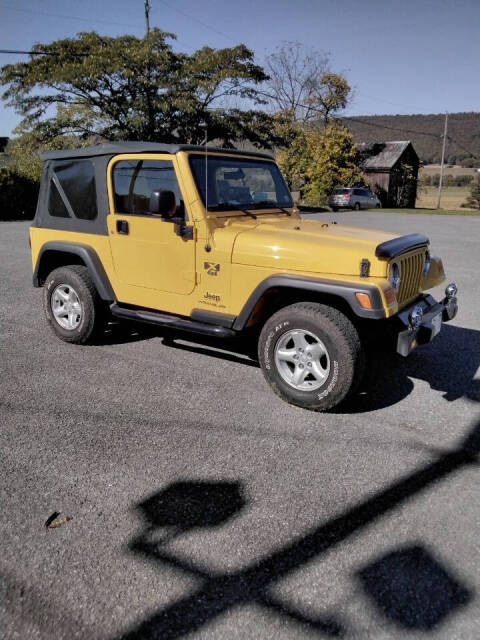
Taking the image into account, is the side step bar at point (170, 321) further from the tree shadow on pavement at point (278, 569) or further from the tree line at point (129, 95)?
the tree line at point (129, 95)

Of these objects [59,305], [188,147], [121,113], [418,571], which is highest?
[121,113]

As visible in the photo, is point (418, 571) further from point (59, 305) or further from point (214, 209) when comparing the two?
point (59, 305)

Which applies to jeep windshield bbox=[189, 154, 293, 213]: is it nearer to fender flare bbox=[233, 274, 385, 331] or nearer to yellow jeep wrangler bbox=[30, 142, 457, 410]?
yellow jeep wrangler bbox=[30, 142, 457, 410]

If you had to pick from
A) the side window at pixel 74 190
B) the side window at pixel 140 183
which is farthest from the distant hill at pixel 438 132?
the side window at pixel 140 183

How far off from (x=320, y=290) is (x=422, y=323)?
2.76 feet

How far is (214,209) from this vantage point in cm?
421

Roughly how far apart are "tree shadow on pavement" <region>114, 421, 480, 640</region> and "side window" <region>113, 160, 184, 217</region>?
2.42 m

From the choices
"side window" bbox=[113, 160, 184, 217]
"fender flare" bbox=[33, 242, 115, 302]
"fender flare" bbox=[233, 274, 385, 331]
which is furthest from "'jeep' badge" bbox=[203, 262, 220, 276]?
"fender flare" bbox=[33, 242, 115, 302]

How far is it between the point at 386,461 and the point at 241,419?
1.06m

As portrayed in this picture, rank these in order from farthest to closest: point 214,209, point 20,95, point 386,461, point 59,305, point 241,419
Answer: point 20,95, point 59,305, point 214,209, point 241,419, point 386,461

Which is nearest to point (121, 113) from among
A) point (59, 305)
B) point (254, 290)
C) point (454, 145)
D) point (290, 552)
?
point (59, 305)

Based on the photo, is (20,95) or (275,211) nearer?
(275,211)

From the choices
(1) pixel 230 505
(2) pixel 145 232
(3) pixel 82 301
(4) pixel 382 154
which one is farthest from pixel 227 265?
(4) pixel 382 154

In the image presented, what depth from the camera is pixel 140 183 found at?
447 centimetres
